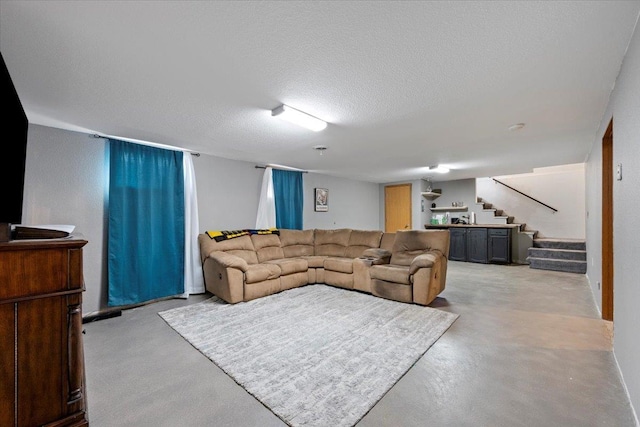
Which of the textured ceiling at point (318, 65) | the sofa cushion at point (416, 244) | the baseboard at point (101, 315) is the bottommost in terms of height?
the baseboard at point (101, 315)

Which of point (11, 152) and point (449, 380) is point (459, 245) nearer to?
point (449, 380)

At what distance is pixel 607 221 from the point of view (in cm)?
292

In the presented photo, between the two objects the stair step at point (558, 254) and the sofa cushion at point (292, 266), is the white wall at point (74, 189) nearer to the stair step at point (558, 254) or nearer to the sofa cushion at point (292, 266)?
the sofa cushion at point (292, 266)

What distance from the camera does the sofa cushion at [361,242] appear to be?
4.95 meters

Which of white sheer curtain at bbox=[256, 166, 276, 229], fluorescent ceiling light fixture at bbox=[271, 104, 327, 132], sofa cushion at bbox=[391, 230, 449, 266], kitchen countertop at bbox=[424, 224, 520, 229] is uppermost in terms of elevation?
fluorescent ceiling light fixture at bbox=[271, 104, 327, 132]

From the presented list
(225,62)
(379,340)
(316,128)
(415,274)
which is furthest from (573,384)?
(225,62)

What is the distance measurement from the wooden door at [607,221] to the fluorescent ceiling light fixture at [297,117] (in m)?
2.94

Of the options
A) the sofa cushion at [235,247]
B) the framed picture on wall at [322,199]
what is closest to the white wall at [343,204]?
the framed picture on wall at [322,199]

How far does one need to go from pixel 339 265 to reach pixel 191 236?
2.39 m

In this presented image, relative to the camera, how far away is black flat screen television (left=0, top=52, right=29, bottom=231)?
1.56 m

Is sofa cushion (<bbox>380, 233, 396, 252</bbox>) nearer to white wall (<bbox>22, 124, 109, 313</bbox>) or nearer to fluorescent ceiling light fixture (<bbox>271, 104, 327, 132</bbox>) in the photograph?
fluorescent ceiling light fixture (<bbox>271, 104, 327, 132</bbox>)

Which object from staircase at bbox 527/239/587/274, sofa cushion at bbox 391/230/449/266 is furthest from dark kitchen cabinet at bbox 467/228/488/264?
sofa cushion at bbox 391/230/449/266

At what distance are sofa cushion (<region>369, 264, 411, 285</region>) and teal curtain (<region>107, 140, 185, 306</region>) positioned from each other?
2890mm

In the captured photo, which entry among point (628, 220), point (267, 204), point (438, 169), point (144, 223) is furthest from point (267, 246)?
point (628, 220)
